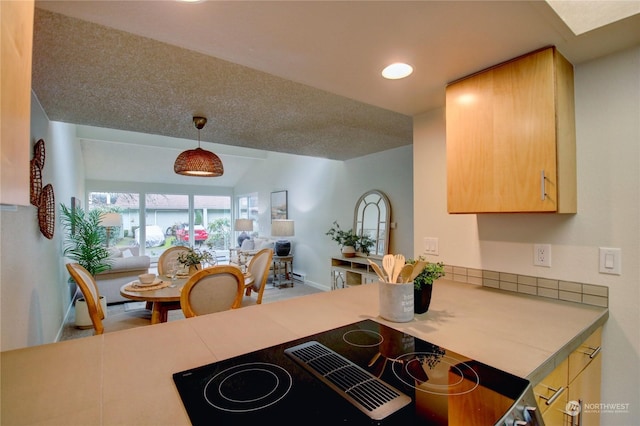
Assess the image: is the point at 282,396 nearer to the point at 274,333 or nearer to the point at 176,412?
the point at 176,412

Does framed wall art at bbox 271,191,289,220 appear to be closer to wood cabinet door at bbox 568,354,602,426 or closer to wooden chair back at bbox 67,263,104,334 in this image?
wooden chair back at bbox 67,263,104,334

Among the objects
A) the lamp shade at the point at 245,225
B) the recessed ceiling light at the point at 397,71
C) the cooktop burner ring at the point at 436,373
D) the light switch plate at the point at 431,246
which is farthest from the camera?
the lamp shade at the point at 245,225

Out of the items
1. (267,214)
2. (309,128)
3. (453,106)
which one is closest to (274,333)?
(453,106)

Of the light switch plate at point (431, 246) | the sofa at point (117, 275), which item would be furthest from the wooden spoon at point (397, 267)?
the sofa at point (117, 275)

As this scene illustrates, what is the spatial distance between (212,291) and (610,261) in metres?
2.30

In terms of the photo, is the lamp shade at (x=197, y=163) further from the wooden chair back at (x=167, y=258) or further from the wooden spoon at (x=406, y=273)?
the wooden spoon at (x=406, y=273)

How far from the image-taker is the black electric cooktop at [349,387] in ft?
2.12

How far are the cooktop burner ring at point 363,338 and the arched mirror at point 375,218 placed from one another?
319 centimetres

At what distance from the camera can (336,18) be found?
1.06 meters

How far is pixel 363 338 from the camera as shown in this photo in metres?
1.07

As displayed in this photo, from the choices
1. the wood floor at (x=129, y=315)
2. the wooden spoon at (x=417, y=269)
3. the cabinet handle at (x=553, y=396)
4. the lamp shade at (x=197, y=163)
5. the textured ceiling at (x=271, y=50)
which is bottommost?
the wood floor at (x=129, y=315)

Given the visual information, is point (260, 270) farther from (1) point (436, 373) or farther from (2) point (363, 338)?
(1) point (436, 373)

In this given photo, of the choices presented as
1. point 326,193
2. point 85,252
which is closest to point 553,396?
point 85,252

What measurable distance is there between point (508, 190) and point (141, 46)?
207 cm
